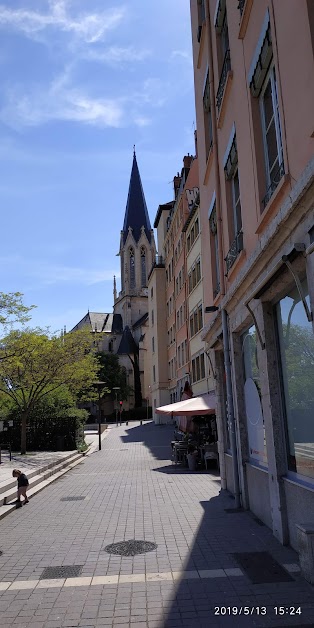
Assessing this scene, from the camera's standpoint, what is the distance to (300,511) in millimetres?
6723

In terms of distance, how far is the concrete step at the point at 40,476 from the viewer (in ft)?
41.4

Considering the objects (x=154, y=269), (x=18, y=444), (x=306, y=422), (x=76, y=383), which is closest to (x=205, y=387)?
(x=76, y=383)

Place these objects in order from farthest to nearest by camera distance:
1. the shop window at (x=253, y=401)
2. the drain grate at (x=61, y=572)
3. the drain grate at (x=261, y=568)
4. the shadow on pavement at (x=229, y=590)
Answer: the shop window at (x=253, y=401), the drain grate at (x=61, y=572), the drain grate at (x=261, y=568), the shadow on pavement at (x=229, y=590)

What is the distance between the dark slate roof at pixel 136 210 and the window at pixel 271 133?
292ft

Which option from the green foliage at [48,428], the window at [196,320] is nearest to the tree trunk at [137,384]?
the window at [196,320]

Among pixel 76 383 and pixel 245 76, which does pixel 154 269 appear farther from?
pixel 245 76

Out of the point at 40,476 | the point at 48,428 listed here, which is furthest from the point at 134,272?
the point at 40,476

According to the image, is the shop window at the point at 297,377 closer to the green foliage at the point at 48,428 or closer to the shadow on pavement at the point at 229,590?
the shadow on pavement at the point at 229,590

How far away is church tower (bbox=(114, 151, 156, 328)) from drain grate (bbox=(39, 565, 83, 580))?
299 feet

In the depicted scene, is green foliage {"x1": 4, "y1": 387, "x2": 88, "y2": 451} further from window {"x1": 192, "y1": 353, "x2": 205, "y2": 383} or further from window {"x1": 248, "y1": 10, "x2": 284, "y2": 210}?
window {"x1": 248, "y1": 10, "x2": 284, "y2": 210}

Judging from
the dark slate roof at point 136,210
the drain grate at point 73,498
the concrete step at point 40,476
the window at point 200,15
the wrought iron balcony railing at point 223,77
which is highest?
the dark slate roof at point 136,210

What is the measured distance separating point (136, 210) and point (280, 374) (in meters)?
92.4

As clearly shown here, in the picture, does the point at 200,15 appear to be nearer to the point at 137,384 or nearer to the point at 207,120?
the point at 207,120

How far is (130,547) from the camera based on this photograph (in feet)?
25.7
